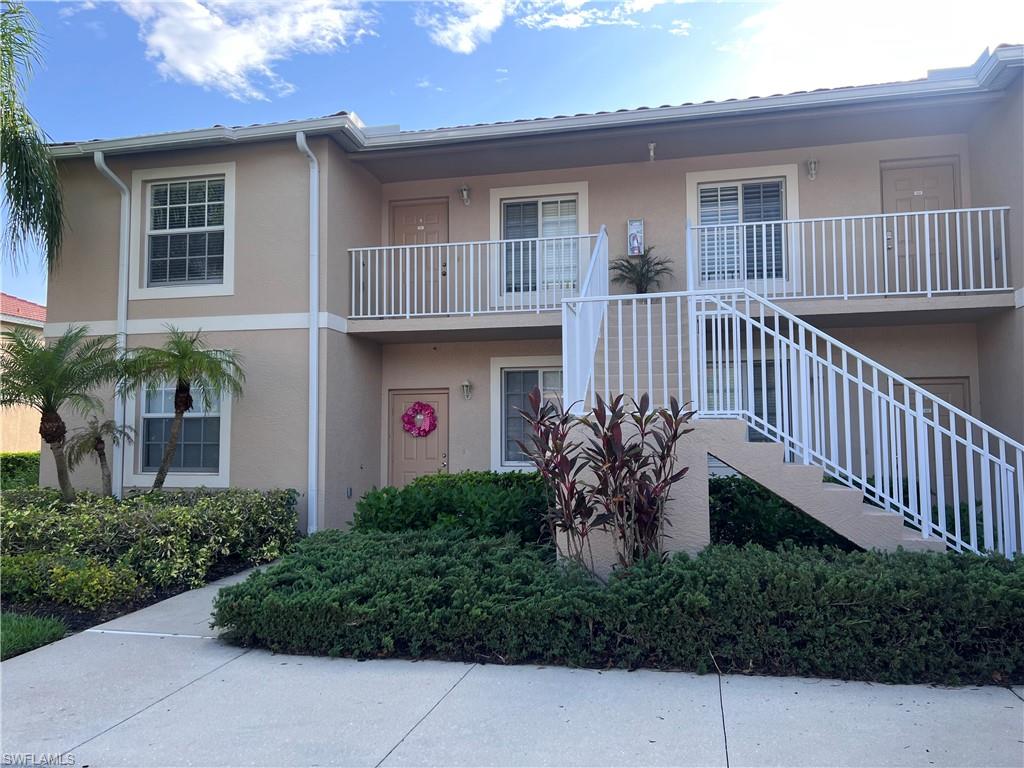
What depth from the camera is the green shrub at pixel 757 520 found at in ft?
21.8

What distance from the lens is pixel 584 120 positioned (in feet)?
28.8

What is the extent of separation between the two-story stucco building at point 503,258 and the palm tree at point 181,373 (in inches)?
15.4

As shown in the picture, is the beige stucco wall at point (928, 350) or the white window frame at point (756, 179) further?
the white window frame at point (756, 179)

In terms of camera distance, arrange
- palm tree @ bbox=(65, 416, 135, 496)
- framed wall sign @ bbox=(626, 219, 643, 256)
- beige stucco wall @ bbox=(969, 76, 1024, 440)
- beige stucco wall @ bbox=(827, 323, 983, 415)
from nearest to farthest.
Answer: beige stucco wall @ bbox=(969, 76, 1024, 440), palm tree @ bbox=(65, 416, 135, 496), beige stucco wall @ bbox=(827, 323, 983, 415), framed wall sign @ bbox=(626, 219, 643, 256)

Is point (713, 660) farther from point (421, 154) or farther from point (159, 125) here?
point (159, 125)

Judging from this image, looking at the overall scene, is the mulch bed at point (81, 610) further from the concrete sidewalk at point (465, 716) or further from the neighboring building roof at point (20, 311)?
the neighboring building roof at point (20, 311)

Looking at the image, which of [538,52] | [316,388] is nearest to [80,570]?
[316,388]

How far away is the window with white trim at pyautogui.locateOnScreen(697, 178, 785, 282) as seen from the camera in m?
9.48

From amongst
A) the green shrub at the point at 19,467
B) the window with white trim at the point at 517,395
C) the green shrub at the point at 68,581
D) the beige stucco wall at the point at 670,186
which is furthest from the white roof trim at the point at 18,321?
the window with white trim at the point at 517,395

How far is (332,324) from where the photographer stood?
9.25 meters

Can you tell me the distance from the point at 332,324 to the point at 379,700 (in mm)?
6043

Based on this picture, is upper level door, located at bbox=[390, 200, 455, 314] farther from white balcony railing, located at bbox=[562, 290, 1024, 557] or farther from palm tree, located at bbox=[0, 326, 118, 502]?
white balcony railing, located at bbox=[562, 290, 1024, 557]

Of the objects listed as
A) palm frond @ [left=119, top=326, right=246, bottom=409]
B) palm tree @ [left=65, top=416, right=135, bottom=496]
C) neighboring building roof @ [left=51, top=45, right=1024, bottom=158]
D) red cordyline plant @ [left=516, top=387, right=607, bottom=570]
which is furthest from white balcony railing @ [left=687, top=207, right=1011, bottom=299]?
palm tree @ [left=65, top=416, right=135, bottom=496]

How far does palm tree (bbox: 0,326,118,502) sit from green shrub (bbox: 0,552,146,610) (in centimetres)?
202
